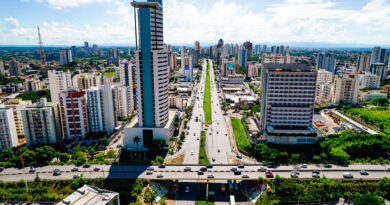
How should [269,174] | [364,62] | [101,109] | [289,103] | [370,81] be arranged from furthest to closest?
[364,62] < [370,81] < [101,109] < [289,103] < [269,174]

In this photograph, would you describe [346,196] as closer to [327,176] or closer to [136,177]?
[327,176]

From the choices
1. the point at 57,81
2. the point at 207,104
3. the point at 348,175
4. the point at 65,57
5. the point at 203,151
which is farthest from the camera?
the point at 65,57

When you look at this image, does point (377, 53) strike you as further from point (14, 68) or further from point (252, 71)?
point (14, 68)

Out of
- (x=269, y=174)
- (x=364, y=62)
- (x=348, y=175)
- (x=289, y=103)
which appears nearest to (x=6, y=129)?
(x=269, y=174)

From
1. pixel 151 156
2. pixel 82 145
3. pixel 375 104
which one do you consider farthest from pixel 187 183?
pixel 375 104

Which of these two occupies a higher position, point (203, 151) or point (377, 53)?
point (377, 53)

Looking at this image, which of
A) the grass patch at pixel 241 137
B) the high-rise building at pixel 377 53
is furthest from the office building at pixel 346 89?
the high-rise building at pixel 377 53

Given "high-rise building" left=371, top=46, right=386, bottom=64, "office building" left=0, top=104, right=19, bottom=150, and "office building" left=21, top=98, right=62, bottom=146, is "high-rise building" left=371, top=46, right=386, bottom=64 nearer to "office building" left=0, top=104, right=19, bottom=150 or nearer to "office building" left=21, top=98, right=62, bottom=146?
"office building" left=21, top=98, right=62, bottom=146

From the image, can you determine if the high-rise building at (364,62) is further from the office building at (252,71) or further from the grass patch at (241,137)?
the grass patch at (241,137)
